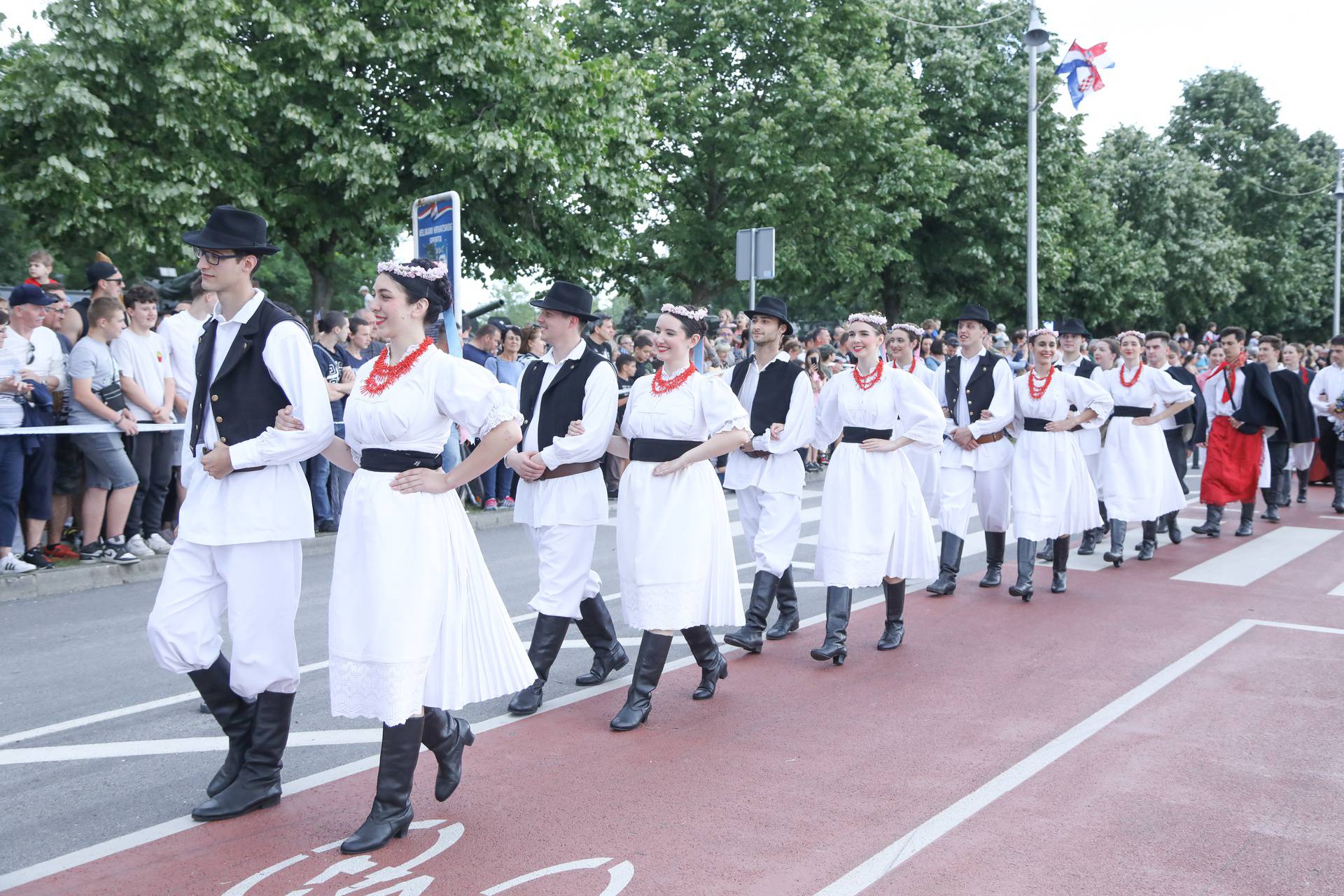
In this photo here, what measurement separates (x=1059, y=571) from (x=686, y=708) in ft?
15.4

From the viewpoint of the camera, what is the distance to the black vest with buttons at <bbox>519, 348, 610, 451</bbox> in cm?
628

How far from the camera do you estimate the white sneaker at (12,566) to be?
919 centimetres

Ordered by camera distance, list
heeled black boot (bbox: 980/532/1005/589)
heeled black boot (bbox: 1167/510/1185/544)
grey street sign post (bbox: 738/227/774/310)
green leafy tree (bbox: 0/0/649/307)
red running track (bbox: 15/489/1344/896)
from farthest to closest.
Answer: green leafy tree (bbox: 0/0/649/307) < grey street sign post (bbox: 738/227/774/310) < heeled black boot (bbox: 1167/510/1185/544) < heeled black boot (bbox: 980/532/1005/589) < red running track (bbox: 15/489/1344/896)

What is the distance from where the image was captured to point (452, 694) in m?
4.51

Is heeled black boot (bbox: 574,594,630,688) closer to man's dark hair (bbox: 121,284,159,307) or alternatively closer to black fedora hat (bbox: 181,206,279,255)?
black fedora hat (bbox: 181,206,279,255)

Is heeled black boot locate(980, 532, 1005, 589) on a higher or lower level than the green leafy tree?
lower

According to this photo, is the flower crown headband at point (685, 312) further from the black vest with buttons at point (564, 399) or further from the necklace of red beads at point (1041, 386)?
the necklace of red beads at point (1041, 386)

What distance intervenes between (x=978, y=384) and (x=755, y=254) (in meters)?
7.45

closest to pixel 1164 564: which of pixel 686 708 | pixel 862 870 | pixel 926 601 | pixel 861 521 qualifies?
pixel 926 601

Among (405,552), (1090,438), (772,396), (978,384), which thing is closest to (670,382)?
(772,396)

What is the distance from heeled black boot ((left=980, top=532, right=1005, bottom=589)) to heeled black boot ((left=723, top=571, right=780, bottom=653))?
2.96 m

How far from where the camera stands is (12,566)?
9203mm

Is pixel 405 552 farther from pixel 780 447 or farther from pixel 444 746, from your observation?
pixel 780 447

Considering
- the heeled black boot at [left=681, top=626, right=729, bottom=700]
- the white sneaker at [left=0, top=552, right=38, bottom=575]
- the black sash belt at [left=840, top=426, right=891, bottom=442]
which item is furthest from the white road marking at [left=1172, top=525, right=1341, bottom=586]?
the white sneaker at [left=0, top=552, right=38, bottom=575]
